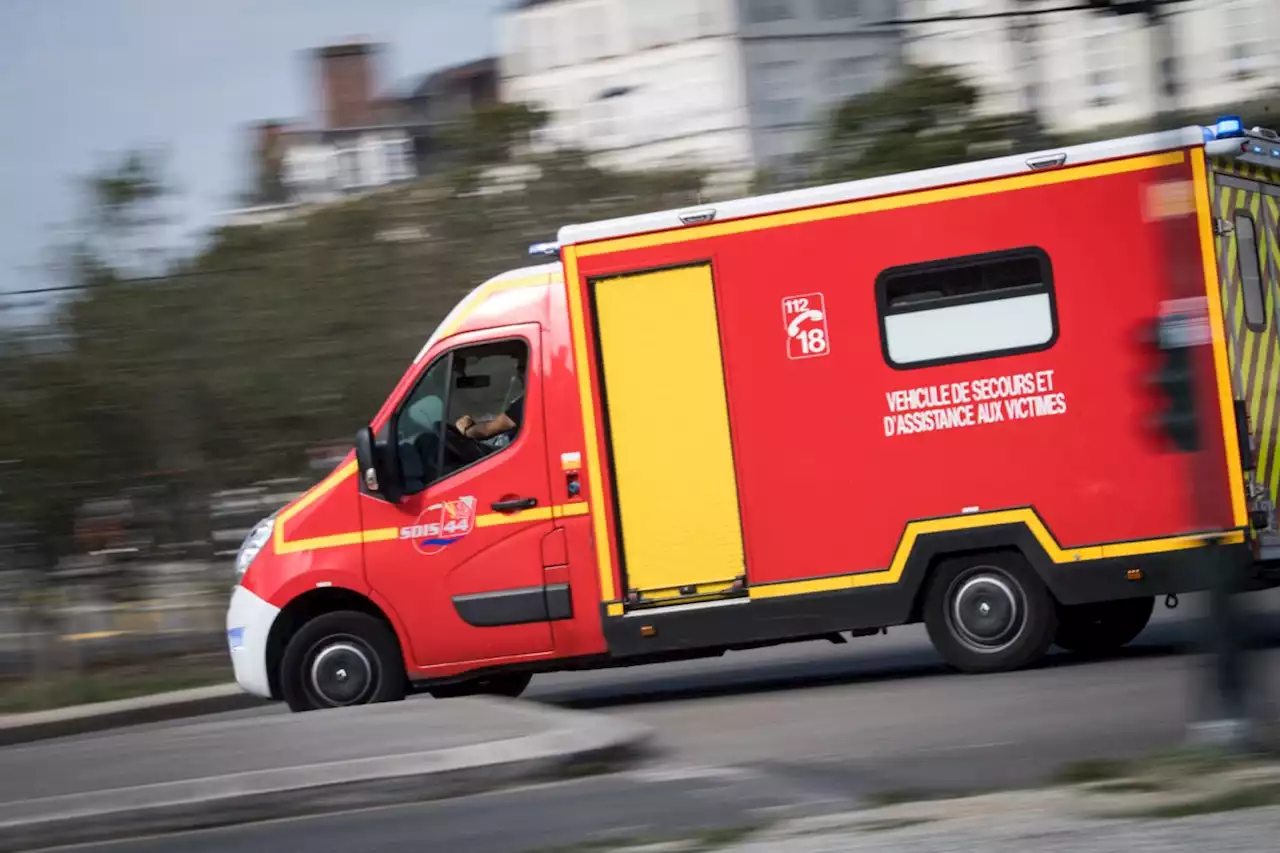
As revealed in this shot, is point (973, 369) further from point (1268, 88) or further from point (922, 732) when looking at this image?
point (1268, 88)

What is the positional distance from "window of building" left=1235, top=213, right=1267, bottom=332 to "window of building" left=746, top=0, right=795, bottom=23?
60.0 m

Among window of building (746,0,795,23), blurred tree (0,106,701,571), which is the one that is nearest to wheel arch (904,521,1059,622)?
blurred tree (0,106,701,571)

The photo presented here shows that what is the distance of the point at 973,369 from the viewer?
938cm

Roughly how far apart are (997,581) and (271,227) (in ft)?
33.4

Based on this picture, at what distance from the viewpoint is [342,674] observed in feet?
33.8

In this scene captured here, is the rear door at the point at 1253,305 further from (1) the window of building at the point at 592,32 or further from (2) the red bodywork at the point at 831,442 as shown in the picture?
(1) the window of building at the point at 592,32

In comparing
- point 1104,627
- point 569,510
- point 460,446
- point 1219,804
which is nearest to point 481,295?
point 460,446

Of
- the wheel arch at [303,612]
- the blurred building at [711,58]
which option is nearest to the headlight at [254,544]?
the wheel arch at [303,612]

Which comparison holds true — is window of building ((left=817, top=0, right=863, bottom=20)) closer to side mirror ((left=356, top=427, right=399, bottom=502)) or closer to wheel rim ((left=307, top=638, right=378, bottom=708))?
side mirror ((left=356, top=427, right=399, bottom=502))

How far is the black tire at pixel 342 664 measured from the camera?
33.5 ft

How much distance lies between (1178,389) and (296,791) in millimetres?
3927

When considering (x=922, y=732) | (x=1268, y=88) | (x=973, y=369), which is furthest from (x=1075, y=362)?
(x=1268, y=88)

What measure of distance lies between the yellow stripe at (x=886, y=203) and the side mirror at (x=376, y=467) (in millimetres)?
1482

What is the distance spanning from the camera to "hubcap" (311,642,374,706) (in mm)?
10258
